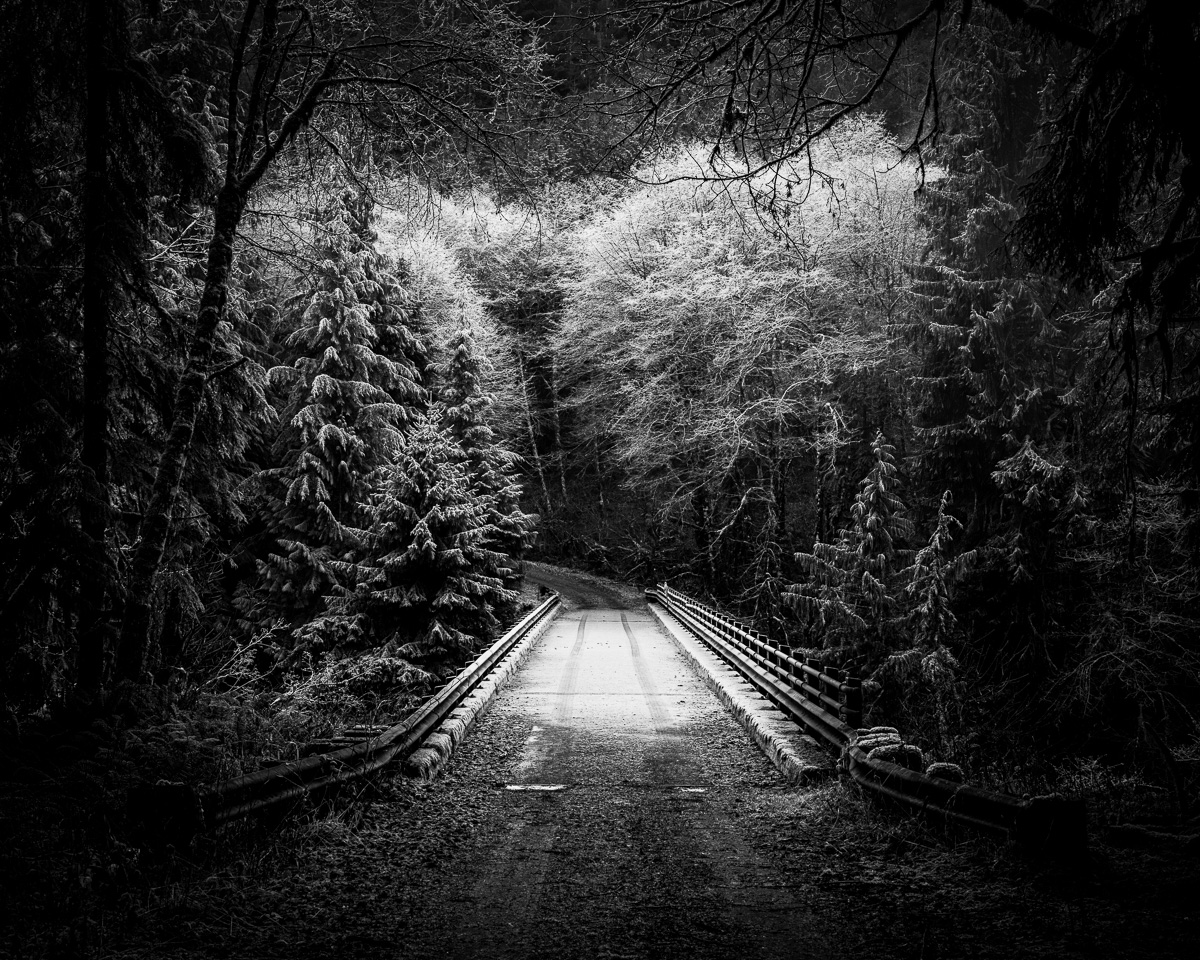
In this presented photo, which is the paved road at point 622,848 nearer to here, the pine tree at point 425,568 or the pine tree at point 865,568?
the pine tree at point 865,568

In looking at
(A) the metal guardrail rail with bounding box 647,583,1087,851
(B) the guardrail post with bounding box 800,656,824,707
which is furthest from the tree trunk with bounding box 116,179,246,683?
(B) the guardrail post with bounding box 800,656,824,707

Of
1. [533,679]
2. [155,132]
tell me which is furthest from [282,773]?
[533,679]

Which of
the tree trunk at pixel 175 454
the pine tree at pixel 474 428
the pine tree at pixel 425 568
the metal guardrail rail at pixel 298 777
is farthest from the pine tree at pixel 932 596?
the pine tree at pixel 474 428

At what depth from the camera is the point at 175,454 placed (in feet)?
25.7

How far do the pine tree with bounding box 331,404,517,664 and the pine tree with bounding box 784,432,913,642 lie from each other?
7.08 m

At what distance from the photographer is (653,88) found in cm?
525

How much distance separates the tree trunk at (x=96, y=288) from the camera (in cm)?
664

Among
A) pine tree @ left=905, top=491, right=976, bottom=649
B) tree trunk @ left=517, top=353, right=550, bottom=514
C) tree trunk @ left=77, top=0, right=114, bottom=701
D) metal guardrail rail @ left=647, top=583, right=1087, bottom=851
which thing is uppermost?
tree trunk @ left=517, top=353, right=550, bottom=514

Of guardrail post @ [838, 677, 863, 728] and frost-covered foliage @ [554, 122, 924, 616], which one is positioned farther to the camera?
frost-covered foliage @ [554, 122, 924, 616]

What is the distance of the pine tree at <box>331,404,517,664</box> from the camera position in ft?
55.7

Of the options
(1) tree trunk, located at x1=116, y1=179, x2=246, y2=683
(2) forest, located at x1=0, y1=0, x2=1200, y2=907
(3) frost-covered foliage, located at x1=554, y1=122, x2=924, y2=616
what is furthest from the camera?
(3) frost-covered foliage, located at x1=554, y1=122, x2=924, y2=616

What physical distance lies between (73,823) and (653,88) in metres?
5.93

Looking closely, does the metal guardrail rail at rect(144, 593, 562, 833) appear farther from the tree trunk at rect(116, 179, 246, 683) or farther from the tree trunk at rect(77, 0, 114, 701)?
the tree trunk at rect(116, 179, 246, 683)

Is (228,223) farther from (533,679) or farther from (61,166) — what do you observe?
(533,679)
